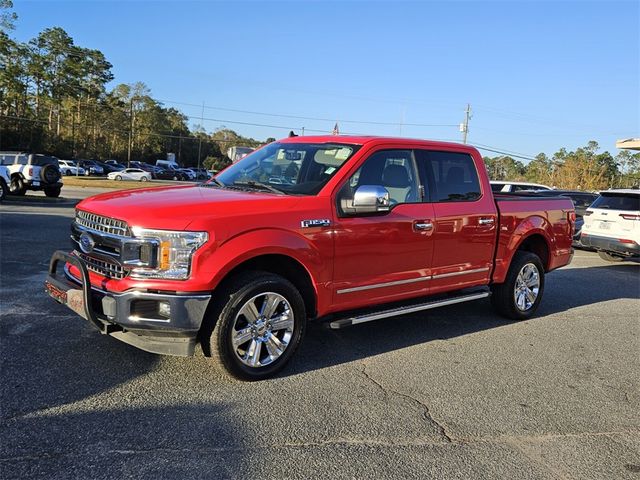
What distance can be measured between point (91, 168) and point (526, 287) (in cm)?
6362

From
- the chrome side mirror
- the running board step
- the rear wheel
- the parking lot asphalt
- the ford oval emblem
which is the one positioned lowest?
the parking lot asphalt

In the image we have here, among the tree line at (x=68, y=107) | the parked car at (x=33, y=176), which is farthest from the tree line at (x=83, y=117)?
the parked car at (x=33, y=176)

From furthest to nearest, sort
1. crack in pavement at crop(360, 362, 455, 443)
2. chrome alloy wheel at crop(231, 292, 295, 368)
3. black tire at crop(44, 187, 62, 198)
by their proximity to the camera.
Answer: black tire at crop(44, 187, 62, 198)
chrome alloy wheel at crop(231, 292, 295, 368)
crack in pavement at crop(360, 362, 455, 443)

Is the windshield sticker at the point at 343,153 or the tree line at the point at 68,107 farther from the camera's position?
the tree line at the point at 68,107

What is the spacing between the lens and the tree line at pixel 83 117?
62.1 m

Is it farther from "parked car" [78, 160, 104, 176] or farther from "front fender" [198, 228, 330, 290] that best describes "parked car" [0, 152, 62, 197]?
"parked car" [78, 160, 104, 176]

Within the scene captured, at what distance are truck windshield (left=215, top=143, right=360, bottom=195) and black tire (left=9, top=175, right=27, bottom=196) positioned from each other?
1776cm

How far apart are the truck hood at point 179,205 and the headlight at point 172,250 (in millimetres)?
56

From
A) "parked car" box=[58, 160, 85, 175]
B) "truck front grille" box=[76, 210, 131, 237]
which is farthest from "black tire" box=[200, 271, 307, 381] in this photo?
"parked car" box=[58, 160, 85, 175]

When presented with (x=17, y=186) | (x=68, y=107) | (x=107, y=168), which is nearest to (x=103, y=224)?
(x=17, y=186)

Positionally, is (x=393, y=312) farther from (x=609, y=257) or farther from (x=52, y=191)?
(x=52, y=191)

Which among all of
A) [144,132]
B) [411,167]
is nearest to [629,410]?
[411,167]

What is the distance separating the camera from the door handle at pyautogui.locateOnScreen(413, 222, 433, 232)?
514 cm

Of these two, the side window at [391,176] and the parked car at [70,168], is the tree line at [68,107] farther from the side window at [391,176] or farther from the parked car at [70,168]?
the side window at [391,176]
